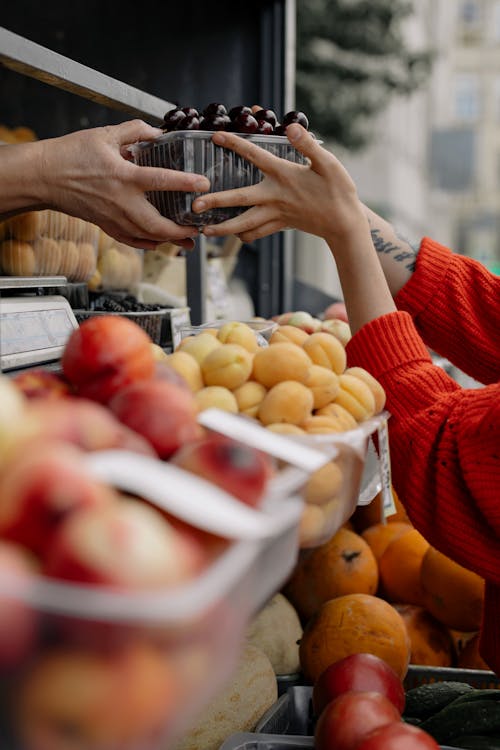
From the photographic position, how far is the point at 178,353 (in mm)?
1046

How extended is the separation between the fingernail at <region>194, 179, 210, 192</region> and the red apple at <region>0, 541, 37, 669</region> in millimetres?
1071

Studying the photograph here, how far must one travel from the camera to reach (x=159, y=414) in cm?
75

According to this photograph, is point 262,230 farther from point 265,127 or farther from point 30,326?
point 30,326

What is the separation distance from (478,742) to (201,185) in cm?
122

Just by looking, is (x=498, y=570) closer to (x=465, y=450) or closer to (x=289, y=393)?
(x=465, y=450)

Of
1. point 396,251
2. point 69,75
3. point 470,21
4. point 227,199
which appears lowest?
point 396,251

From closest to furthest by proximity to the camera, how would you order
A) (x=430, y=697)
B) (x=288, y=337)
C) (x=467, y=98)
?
(x=288, y=337)
(x=430, y=697)
(x=467, y=98)

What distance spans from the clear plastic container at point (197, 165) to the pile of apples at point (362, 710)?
958mm

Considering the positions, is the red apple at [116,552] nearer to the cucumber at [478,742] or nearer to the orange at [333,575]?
the cucumber at [478,742]

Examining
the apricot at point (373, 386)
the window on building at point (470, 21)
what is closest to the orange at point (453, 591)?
the apricot at point (373, 386)

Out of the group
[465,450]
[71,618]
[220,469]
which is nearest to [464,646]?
[465,450]

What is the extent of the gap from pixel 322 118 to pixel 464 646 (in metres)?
6.74

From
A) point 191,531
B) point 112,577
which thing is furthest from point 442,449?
point 112,577

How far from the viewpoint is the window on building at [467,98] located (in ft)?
131
